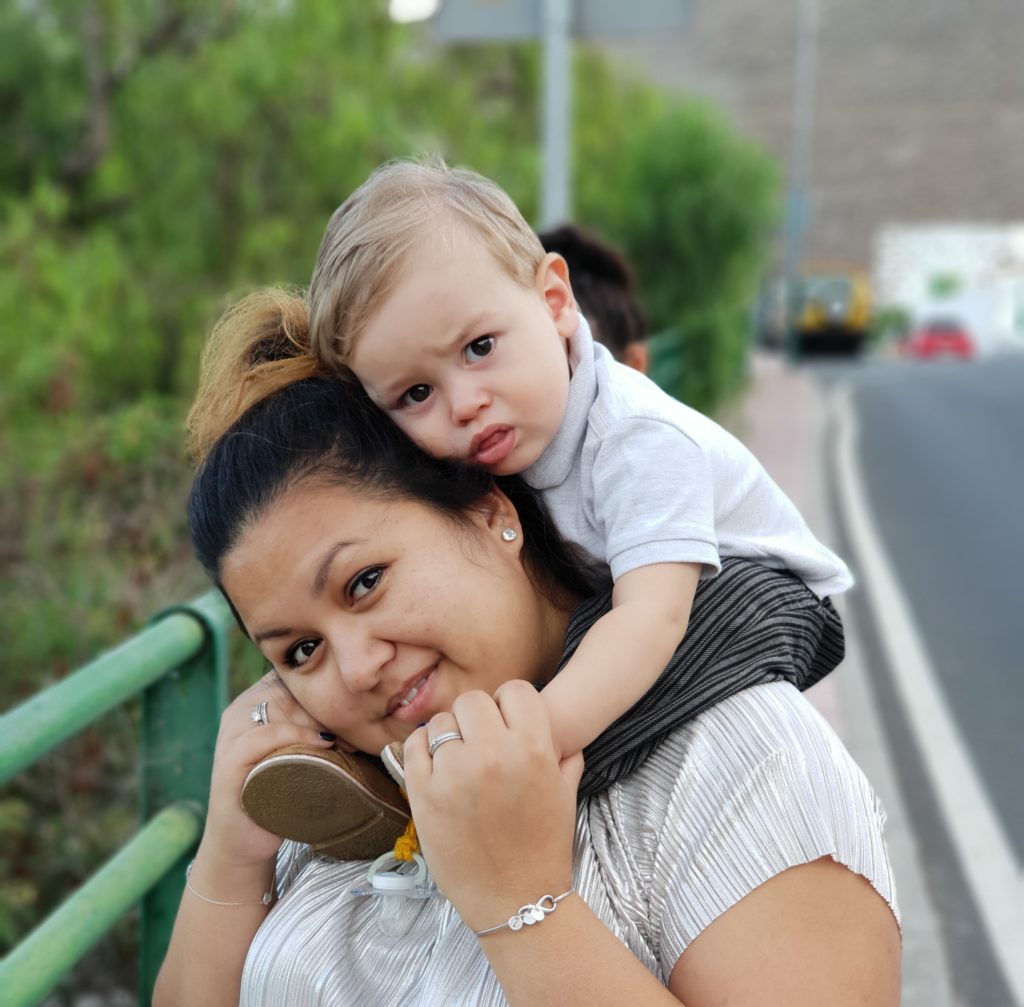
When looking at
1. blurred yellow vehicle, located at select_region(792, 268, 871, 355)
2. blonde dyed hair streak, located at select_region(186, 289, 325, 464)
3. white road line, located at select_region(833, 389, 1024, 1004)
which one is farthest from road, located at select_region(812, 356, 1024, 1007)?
blurred yellow vehicle, located at select_region(792, 268, 871, 355)

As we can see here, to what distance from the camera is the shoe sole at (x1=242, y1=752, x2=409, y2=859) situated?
4.97 ft

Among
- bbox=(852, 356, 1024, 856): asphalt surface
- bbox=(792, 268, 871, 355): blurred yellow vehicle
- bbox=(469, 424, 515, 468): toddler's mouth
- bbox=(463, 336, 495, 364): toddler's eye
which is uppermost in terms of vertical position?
bbox=(463, 336, 495, 364): toddler's eye

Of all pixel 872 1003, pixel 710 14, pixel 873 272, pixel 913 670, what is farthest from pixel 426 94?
pixel 710 14

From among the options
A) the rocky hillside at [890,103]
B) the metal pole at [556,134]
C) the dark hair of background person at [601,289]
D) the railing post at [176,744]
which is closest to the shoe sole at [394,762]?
the railing post at [176,744]

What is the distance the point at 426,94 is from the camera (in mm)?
8594

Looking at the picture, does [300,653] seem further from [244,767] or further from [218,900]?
[218,900]

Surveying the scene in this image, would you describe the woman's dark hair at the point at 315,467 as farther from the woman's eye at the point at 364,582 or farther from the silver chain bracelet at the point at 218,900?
the silver chain bracelet at the point at 218,900

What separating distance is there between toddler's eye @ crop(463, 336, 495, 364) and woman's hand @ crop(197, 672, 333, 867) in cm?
46

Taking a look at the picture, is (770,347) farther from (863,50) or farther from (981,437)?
(981,437)

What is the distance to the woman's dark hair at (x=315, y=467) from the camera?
5.13 ft

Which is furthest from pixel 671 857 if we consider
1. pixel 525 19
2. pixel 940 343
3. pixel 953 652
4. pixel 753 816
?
pixel 940 343

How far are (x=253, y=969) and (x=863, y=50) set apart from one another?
5207cm

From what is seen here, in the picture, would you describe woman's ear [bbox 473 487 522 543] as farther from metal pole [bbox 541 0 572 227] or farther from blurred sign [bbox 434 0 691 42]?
metal pole [bbox 541 0 572 227]

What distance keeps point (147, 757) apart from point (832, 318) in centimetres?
3279
